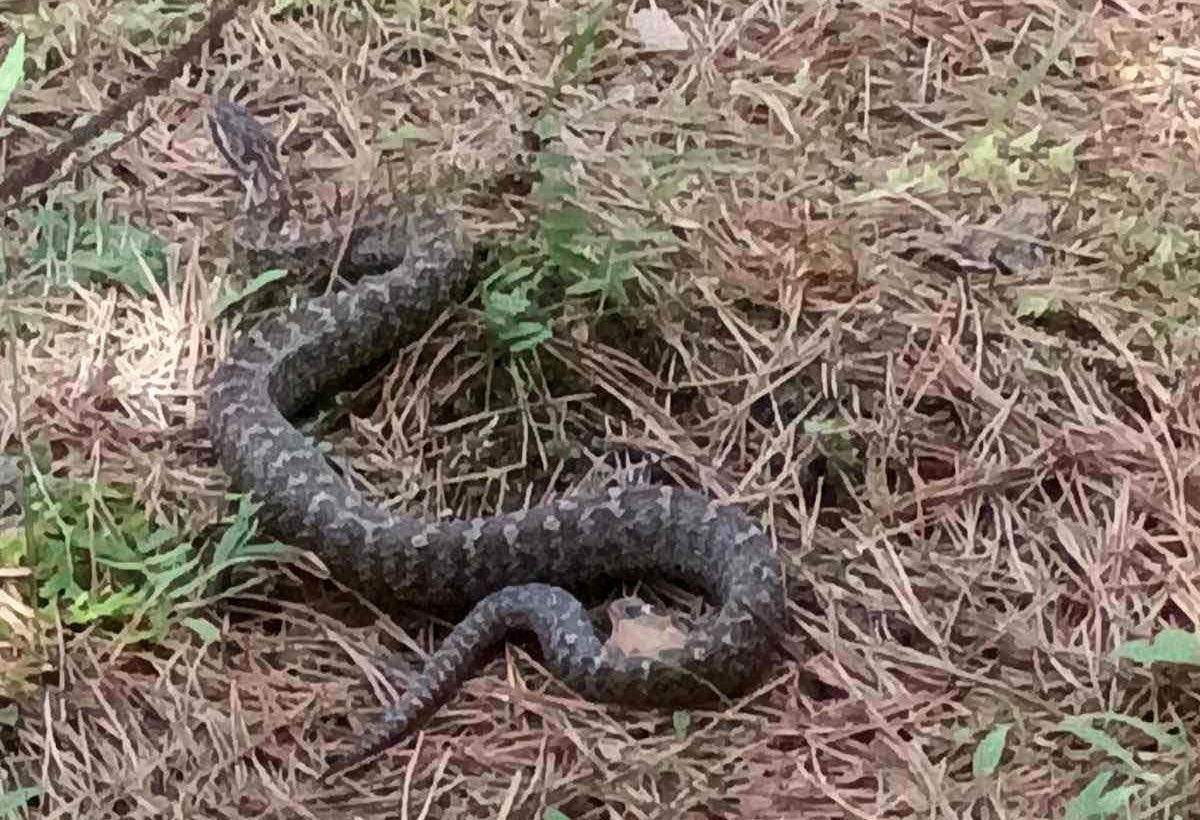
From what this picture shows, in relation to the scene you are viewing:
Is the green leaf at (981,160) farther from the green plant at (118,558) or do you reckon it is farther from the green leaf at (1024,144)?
the green plant at (118,558)

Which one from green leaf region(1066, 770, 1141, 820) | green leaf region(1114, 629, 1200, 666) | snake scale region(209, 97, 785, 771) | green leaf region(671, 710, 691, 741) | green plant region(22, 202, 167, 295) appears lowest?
green leaf region(1066, 770, 1141, 820)

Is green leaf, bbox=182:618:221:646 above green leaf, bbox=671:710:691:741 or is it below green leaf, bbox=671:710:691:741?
above

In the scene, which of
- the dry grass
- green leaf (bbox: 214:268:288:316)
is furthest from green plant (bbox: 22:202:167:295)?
green leaf (bbox: 214:268:288:316)

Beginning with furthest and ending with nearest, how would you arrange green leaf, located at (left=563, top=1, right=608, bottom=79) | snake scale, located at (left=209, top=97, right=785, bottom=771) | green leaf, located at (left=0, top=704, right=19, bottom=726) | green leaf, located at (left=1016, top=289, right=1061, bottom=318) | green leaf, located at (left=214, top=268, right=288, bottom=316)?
1. green leaf, located at (left=563, top=1, right=608, bottom=79)
2. green leaf, located at (left=214, top=268, right=288, bottom=316)
3. green leaf, located at (left=1016, top=289, right=1061, bottom=318)
4. snake scale, located at (left=209, top=97, right=785, bottom=771)
5. green leaf, located at (left=0, top=704, right=19, bottom=726)

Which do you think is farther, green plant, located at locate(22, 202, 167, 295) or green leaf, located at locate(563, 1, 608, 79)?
green leaf, located at locate(563, 1, 608, 79)

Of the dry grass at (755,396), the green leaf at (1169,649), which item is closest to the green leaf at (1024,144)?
A: the dry grass at (755,396)

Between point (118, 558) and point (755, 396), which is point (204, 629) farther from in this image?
point (755, 396)

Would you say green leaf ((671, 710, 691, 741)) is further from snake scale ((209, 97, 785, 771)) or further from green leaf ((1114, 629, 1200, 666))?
green leaf ((1114, 629, 1200, 666))
